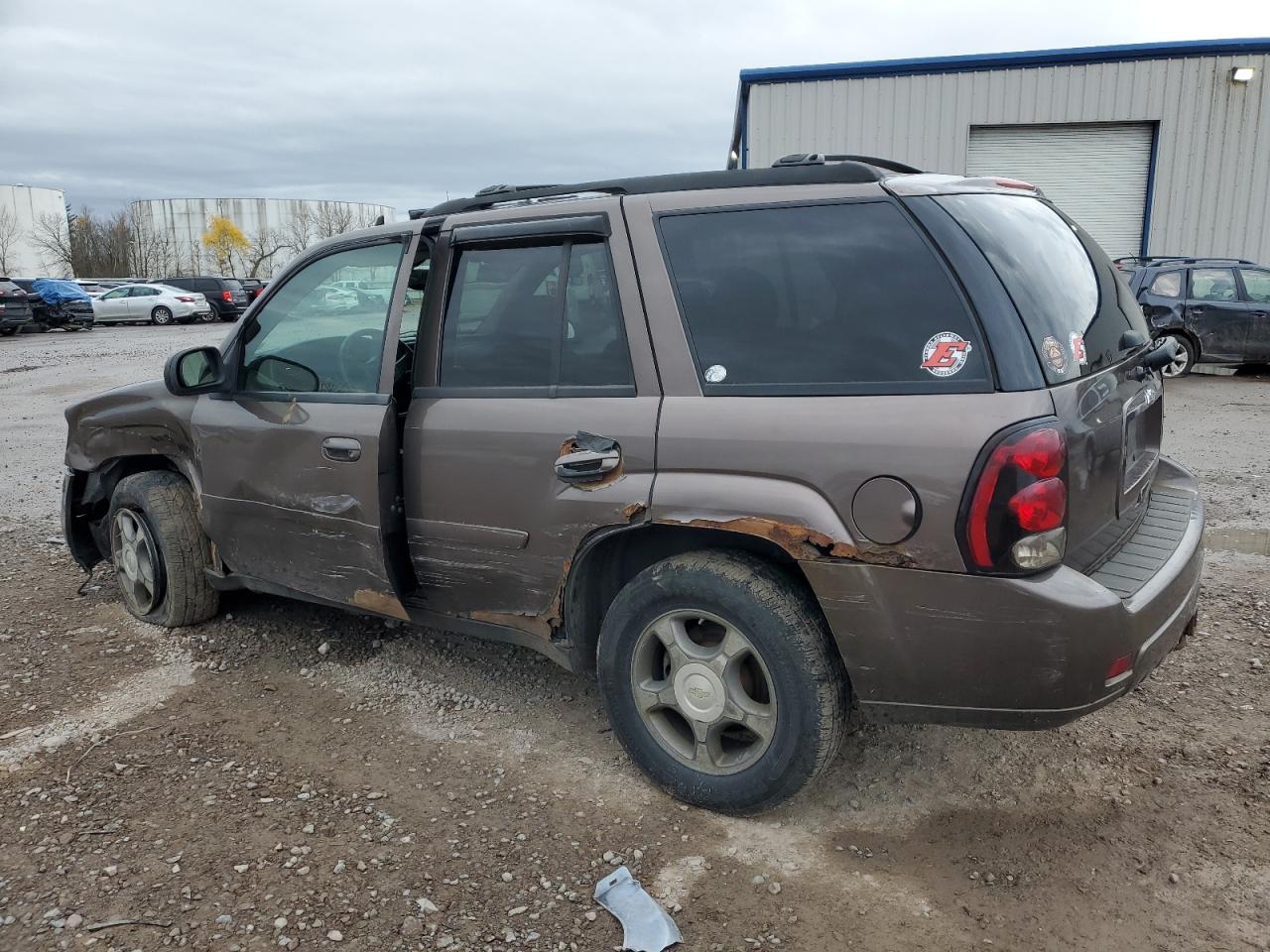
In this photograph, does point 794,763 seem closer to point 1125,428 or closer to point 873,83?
point 1125,428

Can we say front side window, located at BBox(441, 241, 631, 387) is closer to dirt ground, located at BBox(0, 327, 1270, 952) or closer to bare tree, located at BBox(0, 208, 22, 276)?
dirt ground, located at BBox(0, 327, 1270, 952)

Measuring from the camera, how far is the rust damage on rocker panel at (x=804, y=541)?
2.53 metres

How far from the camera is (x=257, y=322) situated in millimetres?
4055

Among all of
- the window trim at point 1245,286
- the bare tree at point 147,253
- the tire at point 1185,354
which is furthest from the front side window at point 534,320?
the bare tree at point 147,253

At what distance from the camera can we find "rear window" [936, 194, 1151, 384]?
2.60 m

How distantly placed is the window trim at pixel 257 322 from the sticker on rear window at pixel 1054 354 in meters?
2.14

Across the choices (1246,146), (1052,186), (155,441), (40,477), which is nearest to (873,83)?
(1052,186)

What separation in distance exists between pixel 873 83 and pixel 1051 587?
1804cm

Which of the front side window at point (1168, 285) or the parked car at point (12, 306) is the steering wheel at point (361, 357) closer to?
the front side window at point (1168, 285)

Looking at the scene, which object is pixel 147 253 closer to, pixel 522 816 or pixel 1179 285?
pixel 1179 285

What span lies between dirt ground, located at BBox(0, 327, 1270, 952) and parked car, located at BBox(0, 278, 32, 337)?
938 inches

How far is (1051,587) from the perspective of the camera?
2432mm

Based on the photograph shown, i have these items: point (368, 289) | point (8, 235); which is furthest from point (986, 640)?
point (8, 235)

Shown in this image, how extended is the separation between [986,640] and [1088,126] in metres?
19.0
